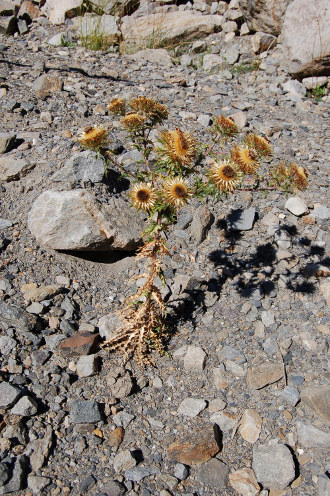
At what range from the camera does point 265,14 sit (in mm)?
6582

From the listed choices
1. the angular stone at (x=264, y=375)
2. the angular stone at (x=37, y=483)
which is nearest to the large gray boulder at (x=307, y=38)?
the angular stone at (x=264, y=375)

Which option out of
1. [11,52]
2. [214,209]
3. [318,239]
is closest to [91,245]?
[214,209]

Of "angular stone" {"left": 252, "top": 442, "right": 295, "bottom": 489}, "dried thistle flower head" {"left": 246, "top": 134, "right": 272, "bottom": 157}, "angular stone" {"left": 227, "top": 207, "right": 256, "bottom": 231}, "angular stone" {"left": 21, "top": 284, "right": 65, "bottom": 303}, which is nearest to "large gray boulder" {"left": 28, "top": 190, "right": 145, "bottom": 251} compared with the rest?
"angular stone" {"left": 21, "top": 284, "right": 65, "bottom": 303}

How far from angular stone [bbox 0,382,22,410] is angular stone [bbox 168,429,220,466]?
0.93m

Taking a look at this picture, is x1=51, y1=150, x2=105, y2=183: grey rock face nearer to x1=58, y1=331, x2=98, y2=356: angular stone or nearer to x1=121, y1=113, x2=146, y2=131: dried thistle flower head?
x1=121, y1=113, x2=146, y2=131: dried thistle flower head

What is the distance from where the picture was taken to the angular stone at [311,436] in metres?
2.63

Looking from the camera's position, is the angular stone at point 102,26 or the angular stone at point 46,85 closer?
the angular stone at point 46,85

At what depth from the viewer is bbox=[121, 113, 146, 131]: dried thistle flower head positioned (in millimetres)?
A: 2742

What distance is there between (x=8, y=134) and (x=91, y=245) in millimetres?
1600

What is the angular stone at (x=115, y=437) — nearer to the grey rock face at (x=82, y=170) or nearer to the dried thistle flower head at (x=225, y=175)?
the dried thistle flower head at (x=225, y=175)

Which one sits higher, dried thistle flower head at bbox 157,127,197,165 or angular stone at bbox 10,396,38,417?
dried thistle flower head at bbox 157,127,197,165

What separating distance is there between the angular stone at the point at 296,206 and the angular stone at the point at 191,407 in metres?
1.96

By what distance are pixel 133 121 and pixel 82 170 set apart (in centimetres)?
113

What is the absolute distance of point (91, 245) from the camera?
138 inches
